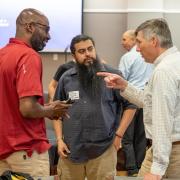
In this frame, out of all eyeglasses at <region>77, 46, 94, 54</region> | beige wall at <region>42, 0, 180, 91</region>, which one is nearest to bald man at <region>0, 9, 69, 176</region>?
eyeglasses at <region>77, 46, 94, 54</region>

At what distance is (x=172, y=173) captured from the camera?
2.32m

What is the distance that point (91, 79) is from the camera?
3.10m

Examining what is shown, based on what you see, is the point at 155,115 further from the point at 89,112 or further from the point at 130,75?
the point at 130,75

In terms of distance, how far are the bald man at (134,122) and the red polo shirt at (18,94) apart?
8.18 ft

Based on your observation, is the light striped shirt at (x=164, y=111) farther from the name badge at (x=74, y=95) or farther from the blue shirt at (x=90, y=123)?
the name badge at (x=74, y=95)

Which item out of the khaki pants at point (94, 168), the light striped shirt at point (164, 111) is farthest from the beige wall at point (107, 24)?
the light striped shirt at point (164, 111)

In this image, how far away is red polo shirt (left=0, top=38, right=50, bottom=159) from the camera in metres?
2.30

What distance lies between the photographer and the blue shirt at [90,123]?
303 centimetres

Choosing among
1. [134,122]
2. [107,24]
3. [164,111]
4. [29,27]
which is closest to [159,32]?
[164,111]

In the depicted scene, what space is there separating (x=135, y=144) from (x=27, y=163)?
276cm

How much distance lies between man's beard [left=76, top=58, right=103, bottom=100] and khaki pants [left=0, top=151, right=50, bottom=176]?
0.74 meters

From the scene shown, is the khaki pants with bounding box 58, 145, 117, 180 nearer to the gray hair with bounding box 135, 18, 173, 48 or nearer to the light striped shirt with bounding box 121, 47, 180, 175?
the light striped shirt with bounding box 121, 47, 180, 175

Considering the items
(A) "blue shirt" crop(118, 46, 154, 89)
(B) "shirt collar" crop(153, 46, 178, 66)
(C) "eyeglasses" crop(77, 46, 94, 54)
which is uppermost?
(B) "shirt collar" crop(153, 46, 178, 66)

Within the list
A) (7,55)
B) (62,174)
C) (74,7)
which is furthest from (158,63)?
(74,7)
